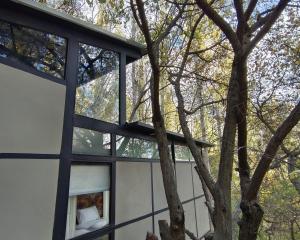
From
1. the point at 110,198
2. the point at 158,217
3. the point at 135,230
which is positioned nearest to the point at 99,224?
the point at 110,198

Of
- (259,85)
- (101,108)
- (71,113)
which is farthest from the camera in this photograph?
(259,85)

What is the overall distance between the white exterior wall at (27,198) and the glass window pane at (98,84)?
1202mm

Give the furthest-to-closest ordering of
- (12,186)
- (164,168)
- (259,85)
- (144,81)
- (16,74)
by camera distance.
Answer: (144,81), (259,85), (164,168), (16,74), (12,186)

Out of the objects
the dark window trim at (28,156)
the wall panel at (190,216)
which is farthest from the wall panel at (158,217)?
the dark window trim at (28,156)

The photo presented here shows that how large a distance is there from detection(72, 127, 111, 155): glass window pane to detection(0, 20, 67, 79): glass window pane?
3.07ft

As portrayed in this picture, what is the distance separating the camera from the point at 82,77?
4523 millimetres

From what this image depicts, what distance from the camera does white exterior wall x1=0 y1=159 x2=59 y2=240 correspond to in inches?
116

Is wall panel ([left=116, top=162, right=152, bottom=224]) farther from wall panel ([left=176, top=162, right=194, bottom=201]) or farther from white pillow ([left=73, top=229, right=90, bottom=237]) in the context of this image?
wall panel ([left=176, top=162, right=194, bottom=201])

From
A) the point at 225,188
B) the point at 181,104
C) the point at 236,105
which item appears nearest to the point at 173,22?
the point at 181,104

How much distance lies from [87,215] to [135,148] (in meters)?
1.84

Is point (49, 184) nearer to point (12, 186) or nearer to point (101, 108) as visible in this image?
point (12, 186)

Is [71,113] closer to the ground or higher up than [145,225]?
higher up

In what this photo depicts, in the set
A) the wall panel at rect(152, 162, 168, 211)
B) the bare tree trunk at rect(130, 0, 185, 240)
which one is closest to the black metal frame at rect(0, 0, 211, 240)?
the wall panel at rect(152, 162, 168, 211)

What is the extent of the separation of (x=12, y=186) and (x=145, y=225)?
3.10 metres
